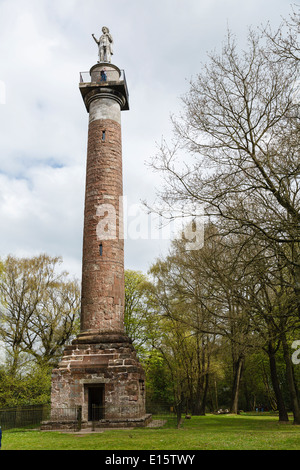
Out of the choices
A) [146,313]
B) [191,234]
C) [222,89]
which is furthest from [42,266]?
[222,89]

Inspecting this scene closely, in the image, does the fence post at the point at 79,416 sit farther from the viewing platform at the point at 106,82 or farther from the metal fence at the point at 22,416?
the viewing platform at the point at 106,82

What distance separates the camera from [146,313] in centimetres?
3203

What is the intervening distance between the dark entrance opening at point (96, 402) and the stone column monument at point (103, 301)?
4 centimetres

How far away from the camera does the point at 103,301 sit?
54.0ft

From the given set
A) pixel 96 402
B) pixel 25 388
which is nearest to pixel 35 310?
pixel 25 388

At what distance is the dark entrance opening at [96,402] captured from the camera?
48.7 ft

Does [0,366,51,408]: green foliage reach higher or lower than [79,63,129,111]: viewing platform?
lower

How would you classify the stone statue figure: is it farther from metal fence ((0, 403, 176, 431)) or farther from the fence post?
metal fence ((0, 403, 176, 431))

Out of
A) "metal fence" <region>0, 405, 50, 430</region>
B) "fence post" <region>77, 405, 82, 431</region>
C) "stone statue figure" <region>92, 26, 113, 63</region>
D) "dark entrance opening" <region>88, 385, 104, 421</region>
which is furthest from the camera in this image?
"stone statue figure" <region>92, 26, 113, 63</region>

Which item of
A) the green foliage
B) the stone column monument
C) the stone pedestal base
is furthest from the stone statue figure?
the green foliage

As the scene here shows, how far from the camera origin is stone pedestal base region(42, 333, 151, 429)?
14.6 meters

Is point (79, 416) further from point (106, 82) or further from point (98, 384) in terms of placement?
point (106, 82)

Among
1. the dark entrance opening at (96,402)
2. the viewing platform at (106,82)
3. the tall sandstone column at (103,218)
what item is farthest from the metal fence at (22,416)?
the viewing platform at (106,82)
